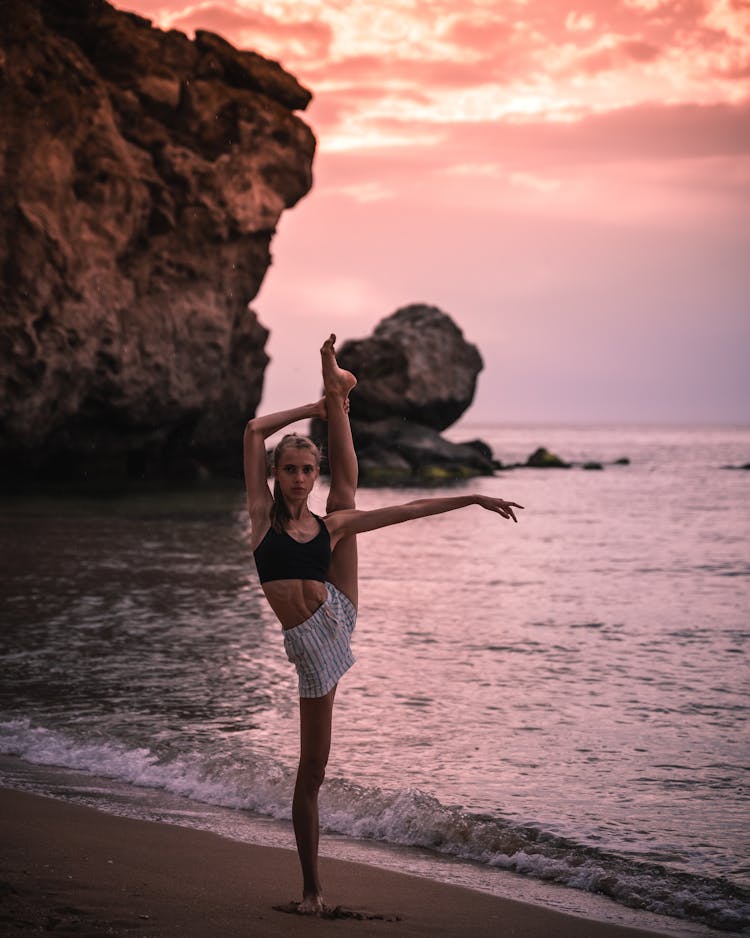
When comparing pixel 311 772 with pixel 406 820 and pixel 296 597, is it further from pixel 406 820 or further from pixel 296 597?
pixel 406 820

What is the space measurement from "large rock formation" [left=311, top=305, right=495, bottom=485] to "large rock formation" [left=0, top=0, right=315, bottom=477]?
9.46 meters

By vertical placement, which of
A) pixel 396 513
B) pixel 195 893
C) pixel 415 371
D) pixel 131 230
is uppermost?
pixel 131 230

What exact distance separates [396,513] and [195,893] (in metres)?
1.86

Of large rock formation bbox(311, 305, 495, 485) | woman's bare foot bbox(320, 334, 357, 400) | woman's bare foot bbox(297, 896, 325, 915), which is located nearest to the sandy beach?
woman's bare foot bbox(297, 896, 325, 915)

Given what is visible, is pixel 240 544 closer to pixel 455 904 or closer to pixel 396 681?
pixel 396 681

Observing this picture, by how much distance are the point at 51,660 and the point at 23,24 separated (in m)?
28.1

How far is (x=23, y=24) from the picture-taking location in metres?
33.0

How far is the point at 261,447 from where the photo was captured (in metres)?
4.57

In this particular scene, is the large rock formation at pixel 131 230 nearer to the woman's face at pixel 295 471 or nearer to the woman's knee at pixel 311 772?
the woman's face at pixel 295 471

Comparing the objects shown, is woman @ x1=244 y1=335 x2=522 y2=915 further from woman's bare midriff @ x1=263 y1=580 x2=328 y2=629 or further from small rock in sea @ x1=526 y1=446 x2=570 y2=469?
small rock in sea @ x1=526 y1=446 x2=570 y2=469

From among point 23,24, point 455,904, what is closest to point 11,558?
point 455,904

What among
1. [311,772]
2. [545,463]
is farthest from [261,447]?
[545,463]

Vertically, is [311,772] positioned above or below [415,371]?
below

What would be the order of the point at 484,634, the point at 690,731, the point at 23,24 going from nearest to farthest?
the point at 690,731 < the point at 484,634 < the point at 23,24
